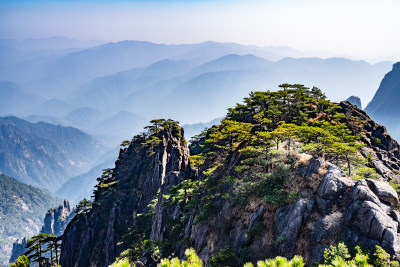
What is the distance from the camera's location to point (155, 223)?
50250mm

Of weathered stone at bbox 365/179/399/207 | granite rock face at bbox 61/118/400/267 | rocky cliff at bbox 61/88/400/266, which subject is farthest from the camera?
weathered stone at bbox 365/179/399/207

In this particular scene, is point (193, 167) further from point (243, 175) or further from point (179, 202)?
point (243, 175)

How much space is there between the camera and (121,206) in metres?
71.4

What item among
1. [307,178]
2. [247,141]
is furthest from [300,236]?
[247,141]

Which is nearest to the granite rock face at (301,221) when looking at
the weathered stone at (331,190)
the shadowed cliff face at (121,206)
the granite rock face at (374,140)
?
the weathered stone at (331,190)

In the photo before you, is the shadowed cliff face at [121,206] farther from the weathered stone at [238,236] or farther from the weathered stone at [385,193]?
the weathered stone at [385,193]

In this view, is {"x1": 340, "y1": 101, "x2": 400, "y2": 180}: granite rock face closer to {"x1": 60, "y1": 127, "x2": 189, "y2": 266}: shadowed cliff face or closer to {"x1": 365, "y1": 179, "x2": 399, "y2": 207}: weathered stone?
{"x1": 365, "y1": 179, "x2": 399, "y2": 207}: weathered stone

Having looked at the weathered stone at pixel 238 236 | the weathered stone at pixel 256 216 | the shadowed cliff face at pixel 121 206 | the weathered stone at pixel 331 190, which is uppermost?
the weathered stone at pixel 331 190

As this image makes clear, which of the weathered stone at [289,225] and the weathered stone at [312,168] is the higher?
the weathered stone at [312,168]

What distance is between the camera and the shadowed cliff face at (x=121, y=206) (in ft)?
222

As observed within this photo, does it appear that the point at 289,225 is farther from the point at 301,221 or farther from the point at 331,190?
the point at 331,190

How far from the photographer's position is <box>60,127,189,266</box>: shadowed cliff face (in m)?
67.8

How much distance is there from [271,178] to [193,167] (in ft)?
124

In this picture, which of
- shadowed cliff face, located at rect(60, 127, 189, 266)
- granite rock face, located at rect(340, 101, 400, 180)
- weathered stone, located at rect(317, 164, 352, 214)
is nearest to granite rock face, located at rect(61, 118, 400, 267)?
weathered stone, located at rect(317, 164, 352, 214)
